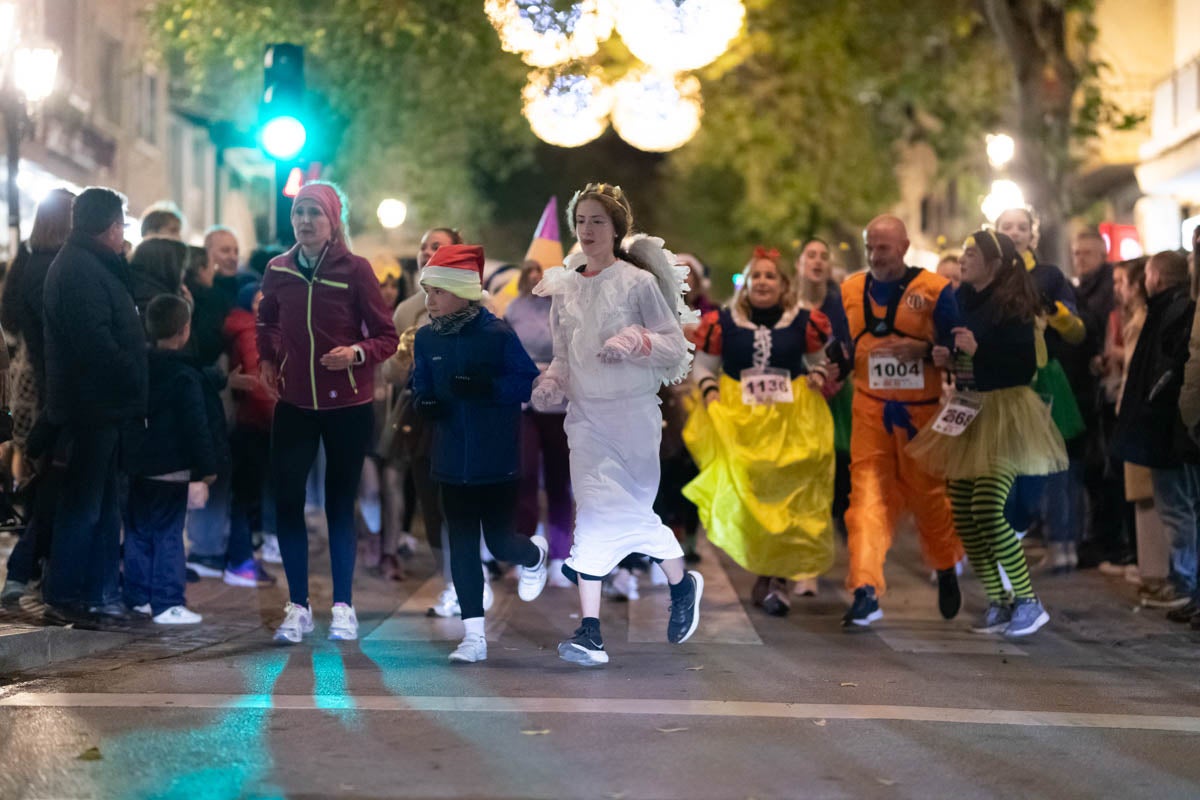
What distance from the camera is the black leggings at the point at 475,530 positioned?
790cm

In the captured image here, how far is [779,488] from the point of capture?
9.76 meters

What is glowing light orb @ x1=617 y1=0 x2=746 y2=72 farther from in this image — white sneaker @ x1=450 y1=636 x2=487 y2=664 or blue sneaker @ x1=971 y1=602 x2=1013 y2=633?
white sneaker @ x1=450 y1=636 x2=487 y2=664

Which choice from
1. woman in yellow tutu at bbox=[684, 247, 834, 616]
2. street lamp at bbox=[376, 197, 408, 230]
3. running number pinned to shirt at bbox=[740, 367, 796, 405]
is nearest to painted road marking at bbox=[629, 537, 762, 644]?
woman in yellow tutu at bbox=[684, 247, 834, 616]

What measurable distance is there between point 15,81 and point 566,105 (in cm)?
481

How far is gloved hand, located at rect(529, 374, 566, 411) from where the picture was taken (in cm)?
787

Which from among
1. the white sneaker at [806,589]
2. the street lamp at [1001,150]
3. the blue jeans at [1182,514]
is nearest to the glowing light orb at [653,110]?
the white sneaker at [806,589]

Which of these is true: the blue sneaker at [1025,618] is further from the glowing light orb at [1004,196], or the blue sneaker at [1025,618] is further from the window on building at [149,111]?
the window on building at [149,111]

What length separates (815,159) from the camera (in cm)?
3403

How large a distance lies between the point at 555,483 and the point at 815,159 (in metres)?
24.3

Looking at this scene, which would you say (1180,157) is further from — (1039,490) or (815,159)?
(1039,490)

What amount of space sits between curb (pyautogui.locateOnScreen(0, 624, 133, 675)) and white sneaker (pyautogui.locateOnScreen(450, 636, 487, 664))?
164cm

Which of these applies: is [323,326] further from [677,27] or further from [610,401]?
[677,27]

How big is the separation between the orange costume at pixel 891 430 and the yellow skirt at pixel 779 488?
11.0 inches

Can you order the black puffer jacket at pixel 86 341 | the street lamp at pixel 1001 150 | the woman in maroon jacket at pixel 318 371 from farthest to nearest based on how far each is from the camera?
1. the street lamp at pixel 1001 150
2. the black puffer jacket at pixel 86 341
3. the woman in maroon jacket at pixel 318 371
